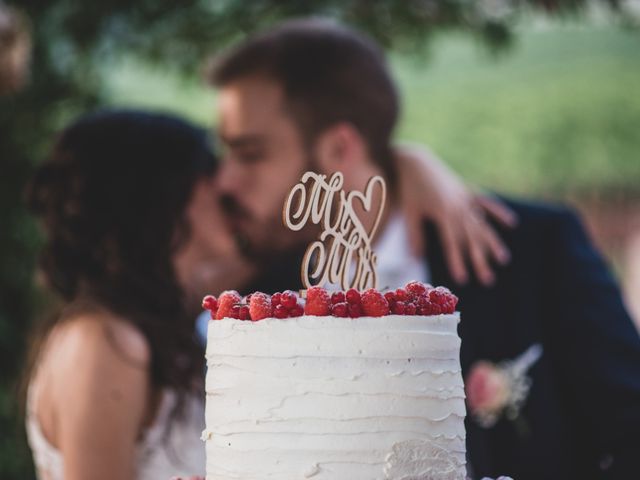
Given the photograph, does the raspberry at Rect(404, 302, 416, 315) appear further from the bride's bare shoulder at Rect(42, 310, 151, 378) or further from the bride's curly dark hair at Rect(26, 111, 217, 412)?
the bride's curly dark hair at Rect(26, 111, 217, 412)

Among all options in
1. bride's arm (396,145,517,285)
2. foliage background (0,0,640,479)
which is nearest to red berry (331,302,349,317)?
bride's arm (396,145,517,285)

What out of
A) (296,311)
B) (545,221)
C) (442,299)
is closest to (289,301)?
(296,311)

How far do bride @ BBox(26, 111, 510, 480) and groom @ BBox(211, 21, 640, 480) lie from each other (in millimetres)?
148

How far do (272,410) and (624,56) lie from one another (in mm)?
8633

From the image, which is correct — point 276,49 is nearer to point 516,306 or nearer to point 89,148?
point 89,148

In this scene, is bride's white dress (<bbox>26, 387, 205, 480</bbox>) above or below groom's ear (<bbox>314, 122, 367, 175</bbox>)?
below

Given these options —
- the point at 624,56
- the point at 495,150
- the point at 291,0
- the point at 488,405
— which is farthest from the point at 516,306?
the point at 624,56

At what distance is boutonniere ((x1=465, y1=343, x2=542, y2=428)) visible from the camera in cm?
259

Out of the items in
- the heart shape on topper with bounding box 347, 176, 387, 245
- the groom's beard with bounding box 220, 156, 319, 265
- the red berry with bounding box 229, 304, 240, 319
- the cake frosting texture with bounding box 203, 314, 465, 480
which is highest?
the groom's beard with bounding box 220, 156, 319, 265

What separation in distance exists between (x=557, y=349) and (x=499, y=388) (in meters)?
0.21

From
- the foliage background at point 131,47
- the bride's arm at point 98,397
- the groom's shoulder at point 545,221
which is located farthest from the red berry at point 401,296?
the foliage background at point 131,47

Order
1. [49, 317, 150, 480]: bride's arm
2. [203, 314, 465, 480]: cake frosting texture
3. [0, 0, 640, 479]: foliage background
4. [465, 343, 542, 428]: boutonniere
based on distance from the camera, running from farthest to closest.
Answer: [0, 0, 640, 479]: foliage background → [465, 343, 542, 428]: boutonniere → [49, 317, 150, 480]: bride's arm → [203, 314, 465, 480]: cake frosting texture

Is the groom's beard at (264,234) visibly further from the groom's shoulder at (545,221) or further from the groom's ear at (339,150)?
the groom's shoulder at (545,221)

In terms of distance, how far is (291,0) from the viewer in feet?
13.6
